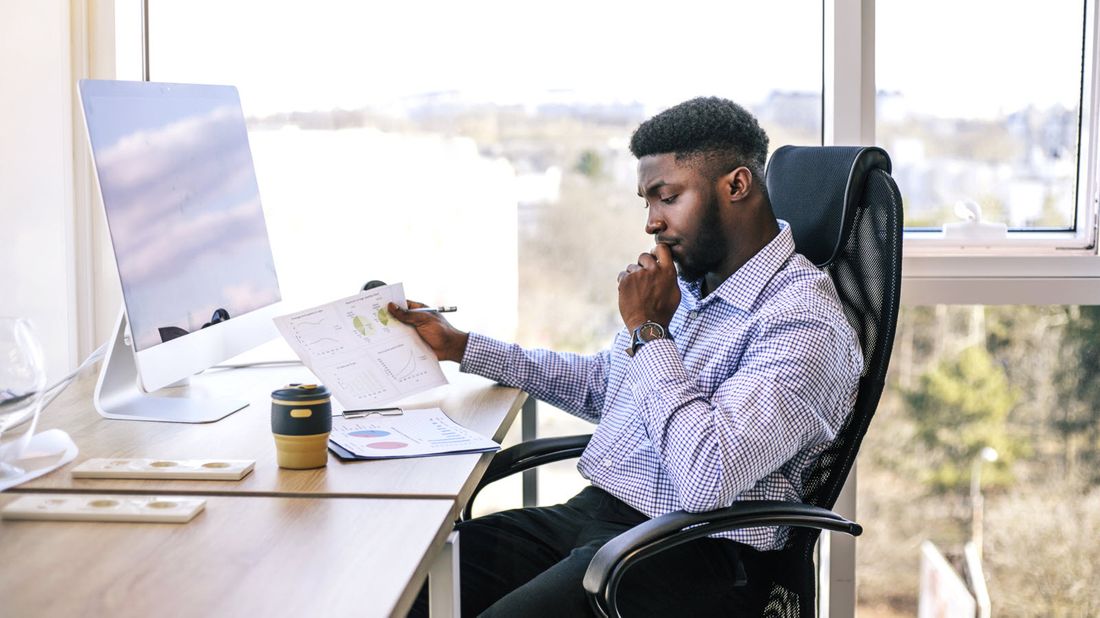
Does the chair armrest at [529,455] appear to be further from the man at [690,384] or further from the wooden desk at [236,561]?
the wooden desk at [236,561]

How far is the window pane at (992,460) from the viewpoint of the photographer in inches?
97.0

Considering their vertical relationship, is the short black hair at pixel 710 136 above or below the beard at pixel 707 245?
above

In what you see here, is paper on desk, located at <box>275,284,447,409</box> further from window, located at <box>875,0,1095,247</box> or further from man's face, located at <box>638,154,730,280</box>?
window, located at <box>875,0,1095,247</box>

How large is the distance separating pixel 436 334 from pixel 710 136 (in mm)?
627

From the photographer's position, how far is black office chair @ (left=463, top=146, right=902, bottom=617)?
1.45m

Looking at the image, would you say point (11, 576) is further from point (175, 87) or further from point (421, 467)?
point (175, 87)

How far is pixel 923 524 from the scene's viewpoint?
2.55 m

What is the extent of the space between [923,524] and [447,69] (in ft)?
5.09

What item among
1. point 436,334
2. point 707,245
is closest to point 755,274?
point 707,245

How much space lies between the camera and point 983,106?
246 centimetres

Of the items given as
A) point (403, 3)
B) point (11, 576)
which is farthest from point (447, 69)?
point (11, 576)

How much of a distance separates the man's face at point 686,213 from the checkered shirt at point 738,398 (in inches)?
2.9

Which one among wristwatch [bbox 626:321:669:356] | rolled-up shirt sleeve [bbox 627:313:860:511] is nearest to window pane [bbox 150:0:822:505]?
wristwatch [bbox 626:321:669:356]

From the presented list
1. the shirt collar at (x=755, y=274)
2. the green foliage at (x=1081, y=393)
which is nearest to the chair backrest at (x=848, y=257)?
the shirt collar at (x=755, y=274)
